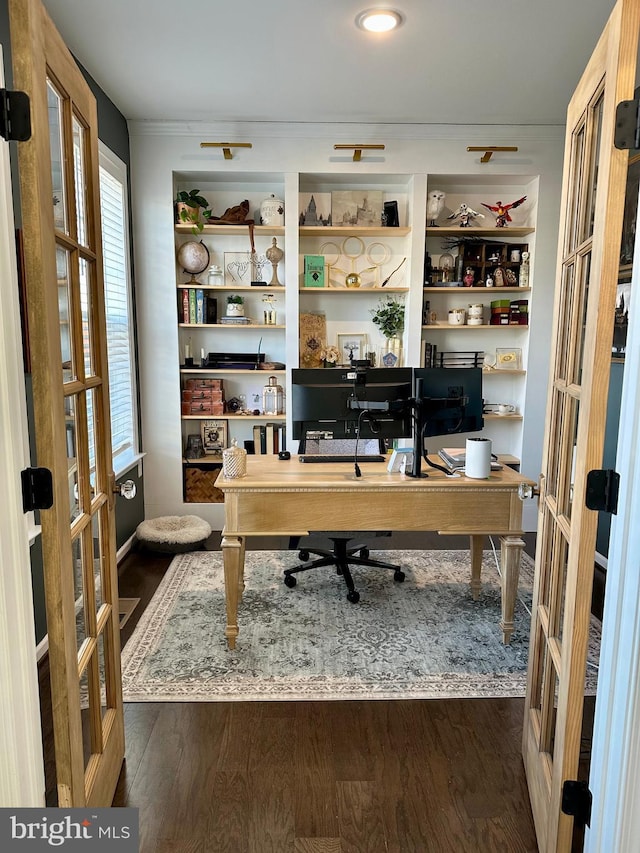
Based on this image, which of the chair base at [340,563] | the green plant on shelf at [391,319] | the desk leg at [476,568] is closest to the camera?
the desk leg at [476,568]

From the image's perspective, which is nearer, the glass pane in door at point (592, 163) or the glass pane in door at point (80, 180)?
the glass pane in door at point (592, 163)

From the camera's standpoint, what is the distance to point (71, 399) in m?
1.47

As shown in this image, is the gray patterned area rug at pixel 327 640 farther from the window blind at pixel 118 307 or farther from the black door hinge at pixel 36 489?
the black door hinge at pixel 36 489

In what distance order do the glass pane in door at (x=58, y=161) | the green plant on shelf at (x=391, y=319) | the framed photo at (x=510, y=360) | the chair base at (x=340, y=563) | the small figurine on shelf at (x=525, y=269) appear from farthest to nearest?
the framed photo at (x=510, y=360), the green plant on shelf at (x=391, y=319), the small figurine on shelf at (x=525, y=269), the chair base at (x=340, y=563), the glass pane in door at (x=58, y=161)

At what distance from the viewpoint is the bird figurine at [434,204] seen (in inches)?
162

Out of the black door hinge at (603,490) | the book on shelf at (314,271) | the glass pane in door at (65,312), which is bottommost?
the black door hinge at (603,490)

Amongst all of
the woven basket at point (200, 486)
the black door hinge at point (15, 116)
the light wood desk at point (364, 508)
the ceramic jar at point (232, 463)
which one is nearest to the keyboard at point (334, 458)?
the light wood desk at point (364, 508)

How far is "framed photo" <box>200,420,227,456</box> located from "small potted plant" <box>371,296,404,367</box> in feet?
4.55

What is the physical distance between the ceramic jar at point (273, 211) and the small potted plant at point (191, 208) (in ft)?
1.36

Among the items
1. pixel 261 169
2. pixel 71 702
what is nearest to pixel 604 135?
pixel 71 702

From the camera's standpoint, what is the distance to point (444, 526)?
8.54 feet

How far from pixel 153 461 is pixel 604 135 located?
146 inches

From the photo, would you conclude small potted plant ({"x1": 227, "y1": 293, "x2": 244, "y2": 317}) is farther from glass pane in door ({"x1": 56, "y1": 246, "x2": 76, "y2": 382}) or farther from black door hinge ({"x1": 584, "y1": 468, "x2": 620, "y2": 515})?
black door hinge ({"x1": 584, "y1": 468, "x2": 620, "y2": 515})

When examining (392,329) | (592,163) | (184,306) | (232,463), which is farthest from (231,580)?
(392,329)
